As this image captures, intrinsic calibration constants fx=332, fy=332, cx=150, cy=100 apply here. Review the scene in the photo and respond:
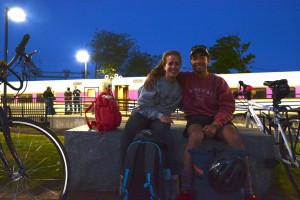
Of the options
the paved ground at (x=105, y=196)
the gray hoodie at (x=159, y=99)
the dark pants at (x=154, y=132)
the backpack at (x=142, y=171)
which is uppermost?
the gray hoodie at (x=159, y=99)

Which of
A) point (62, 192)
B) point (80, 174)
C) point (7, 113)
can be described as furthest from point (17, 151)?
point (80, 174)

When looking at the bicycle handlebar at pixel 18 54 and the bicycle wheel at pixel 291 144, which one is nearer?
the bicycle handlebar at pixel 18 54

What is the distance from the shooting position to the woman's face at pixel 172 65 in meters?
3.51

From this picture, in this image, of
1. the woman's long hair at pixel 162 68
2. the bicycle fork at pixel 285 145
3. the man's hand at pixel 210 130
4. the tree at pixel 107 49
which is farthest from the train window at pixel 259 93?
the tree at pixel 107 49

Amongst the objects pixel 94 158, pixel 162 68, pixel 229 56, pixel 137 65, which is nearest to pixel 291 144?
pixel 162 68

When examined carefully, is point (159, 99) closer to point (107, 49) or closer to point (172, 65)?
point (172, 65)

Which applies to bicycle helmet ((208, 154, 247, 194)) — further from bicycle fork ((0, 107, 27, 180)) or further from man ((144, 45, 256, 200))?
bicycle fork ((0, 107, 27, 180))

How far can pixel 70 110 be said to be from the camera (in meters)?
19.1

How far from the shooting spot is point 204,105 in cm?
354

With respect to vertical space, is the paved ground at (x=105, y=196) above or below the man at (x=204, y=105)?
below

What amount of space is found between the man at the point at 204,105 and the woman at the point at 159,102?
0.15m

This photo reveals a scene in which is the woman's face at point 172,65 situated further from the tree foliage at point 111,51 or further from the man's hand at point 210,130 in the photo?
the tree foliage at point 111,51

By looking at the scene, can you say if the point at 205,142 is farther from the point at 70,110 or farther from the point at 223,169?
the point at 70,110

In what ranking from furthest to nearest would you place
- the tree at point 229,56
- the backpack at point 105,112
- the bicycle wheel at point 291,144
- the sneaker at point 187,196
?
the tree at point 229,56 → the backpack at point 105,112 → the bicycle wheel at point 291,144 → the sneaker at point 187,196
